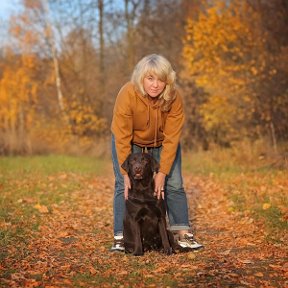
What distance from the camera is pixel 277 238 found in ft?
20.5

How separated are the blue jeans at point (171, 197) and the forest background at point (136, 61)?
36.3 feet

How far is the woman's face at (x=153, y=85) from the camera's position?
216 inches

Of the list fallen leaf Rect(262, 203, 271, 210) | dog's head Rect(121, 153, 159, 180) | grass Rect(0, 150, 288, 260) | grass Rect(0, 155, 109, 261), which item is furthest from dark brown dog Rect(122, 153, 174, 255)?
fallen leaf Rect(262, 203, 271, 210)

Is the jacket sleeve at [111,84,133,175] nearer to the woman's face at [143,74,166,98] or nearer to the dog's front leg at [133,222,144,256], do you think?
the woman's face at [143,74,166,98]

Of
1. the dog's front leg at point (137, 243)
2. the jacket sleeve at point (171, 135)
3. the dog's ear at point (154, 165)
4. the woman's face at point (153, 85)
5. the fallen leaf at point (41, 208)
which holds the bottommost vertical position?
the fallen leaf at point (41, 208)

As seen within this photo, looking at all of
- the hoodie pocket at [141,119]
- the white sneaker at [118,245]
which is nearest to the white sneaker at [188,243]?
the white sneaker at [118,245]

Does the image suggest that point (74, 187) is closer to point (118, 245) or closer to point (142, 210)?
point (118, 245)

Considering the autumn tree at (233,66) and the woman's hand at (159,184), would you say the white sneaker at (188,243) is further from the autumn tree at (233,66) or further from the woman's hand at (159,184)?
the autumn tree at (233,66)

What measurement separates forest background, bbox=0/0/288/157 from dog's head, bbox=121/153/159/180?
38.0 feet

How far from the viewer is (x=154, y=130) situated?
5789 millimetres

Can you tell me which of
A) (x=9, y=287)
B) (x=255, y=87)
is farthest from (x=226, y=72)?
(x=9, y=287)

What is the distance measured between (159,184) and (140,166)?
336mm

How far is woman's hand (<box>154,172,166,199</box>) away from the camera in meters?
5.62

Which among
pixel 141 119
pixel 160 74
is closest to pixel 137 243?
pixel 141 119
